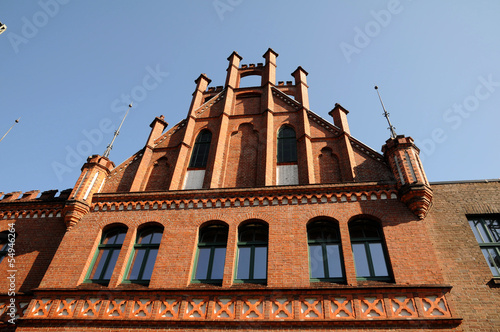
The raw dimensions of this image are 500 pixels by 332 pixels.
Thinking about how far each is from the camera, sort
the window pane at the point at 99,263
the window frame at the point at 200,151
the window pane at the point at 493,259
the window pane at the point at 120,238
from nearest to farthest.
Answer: the window pane at the point at 493,259 → the window pane at the point at 99,263 → the window pane at the point at 120,238 → the window frame at the point at 200,151

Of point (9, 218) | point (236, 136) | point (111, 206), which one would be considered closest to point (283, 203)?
point (236, 136)

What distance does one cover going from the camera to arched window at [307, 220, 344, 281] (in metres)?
10.1

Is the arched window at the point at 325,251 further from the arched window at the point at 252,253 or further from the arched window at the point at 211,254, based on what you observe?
the arched window at the point at 211,254

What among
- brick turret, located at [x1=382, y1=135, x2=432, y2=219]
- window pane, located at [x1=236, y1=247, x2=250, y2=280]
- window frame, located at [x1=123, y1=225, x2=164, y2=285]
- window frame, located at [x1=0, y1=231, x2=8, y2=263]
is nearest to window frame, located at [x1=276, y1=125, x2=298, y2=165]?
brick turret, located at [x1=382, y1=135, x2=432, y2=219]

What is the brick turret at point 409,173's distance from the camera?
35.7 ft

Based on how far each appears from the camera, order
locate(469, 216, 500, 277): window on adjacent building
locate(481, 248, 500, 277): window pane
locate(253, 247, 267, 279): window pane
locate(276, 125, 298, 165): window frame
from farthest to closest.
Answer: locate(276, 125, 298, 165): window frame
locate(253, 247, 267, 279): window pane
locate(469, 216, 500, 277): window on adjacent building
locate(481, 248, 500, 277): window pane

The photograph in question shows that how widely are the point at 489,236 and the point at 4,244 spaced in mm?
17849

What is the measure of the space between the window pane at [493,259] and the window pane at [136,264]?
436 inches

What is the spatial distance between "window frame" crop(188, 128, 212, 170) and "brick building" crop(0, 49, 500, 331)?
7 centimetres

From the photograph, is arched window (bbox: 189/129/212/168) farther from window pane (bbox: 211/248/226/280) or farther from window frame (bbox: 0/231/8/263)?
window frame (bbox: 0/231/8/263)

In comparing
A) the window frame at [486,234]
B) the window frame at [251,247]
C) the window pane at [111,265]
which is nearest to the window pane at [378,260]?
the window frame at [486,234]

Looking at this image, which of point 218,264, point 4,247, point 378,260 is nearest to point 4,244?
point 4,247

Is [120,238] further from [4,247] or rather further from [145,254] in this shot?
[4,247]

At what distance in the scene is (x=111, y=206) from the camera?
41.9 feet
